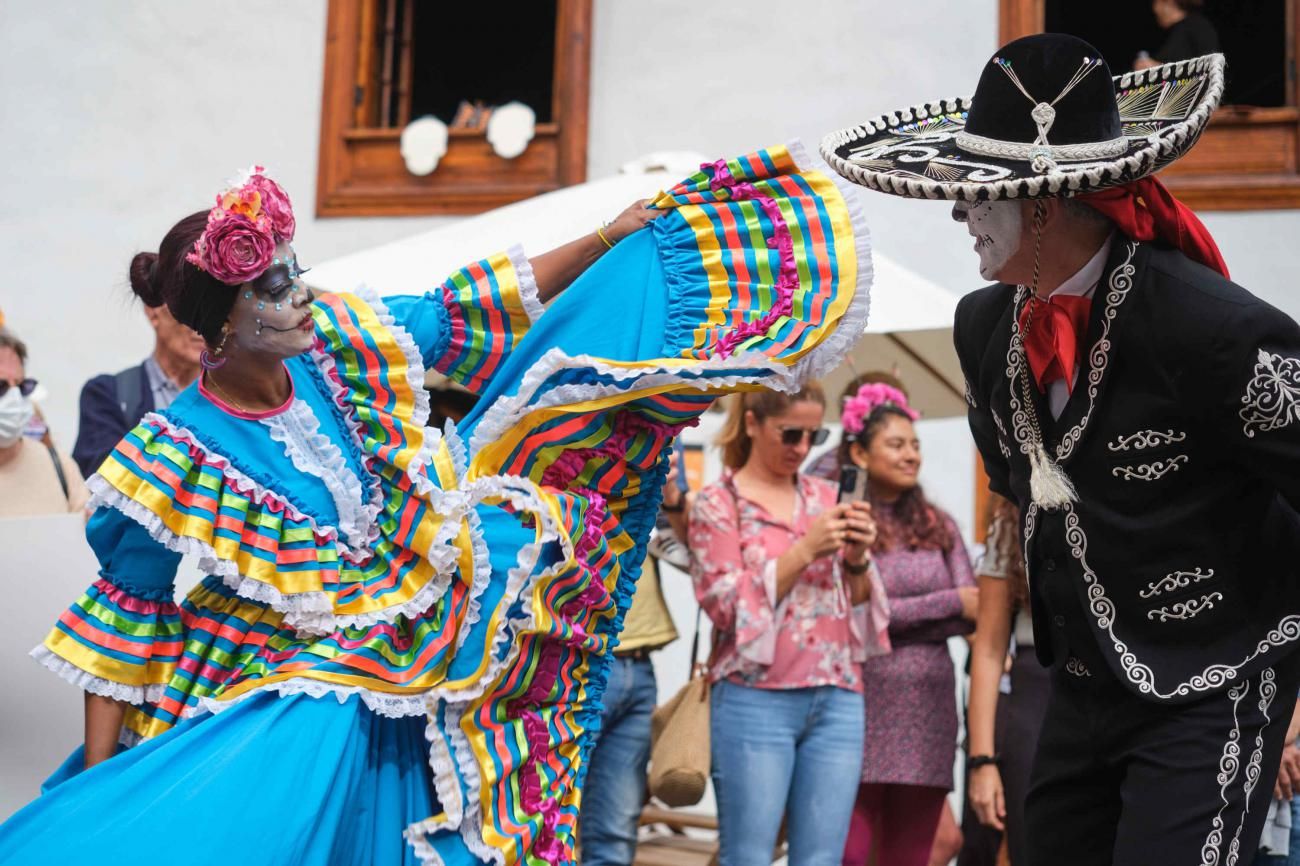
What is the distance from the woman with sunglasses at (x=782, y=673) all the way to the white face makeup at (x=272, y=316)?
1805 mm

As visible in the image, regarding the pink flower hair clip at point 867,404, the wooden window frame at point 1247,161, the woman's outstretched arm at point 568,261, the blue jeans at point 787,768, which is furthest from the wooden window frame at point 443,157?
the woman's outstretched arm at point 568,261

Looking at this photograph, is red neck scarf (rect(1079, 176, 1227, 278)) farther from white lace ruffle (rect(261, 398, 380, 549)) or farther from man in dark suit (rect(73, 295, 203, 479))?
man in dark suit (rect(73, 295, 203, 479))

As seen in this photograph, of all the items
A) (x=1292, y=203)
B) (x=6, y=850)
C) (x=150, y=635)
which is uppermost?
(x=1292, y=203)

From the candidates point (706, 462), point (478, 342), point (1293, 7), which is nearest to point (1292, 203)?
point (1293, 7)

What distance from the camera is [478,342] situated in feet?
9.93

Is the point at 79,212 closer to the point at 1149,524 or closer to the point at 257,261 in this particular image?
the point at 257,261

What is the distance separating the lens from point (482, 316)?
303 cm

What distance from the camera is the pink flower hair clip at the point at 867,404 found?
4727mm

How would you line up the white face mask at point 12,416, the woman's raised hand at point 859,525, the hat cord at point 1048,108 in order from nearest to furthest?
the hat cord at point 1048,108 → the woman's raised hand at point 859,525 → the white face mask at point 12,416

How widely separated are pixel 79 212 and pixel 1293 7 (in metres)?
6.73

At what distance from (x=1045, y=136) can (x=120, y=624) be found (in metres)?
1.78

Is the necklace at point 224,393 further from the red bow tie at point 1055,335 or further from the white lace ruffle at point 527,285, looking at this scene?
the red bow tie at point 1055,335

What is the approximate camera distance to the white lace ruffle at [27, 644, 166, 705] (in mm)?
2469

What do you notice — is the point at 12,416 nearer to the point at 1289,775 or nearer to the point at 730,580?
the point at 730,580
